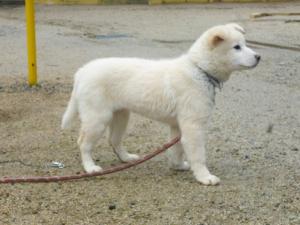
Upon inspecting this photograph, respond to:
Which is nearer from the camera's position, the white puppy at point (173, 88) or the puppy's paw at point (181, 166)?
the white puppy at point (173, 88)

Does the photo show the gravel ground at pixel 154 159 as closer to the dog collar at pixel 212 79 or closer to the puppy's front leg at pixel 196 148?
the puppy's front leg at pixel 196 148

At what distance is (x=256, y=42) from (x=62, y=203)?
10.3 m

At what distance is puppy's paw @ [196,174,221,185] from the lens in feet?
18.1

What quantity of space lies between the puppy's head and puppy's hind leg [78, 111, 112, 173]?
96 cm

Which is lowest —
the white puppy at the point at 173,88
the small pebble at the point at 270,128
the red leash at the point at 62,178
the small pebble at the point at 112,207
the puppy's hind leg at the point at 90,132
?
the small pebble at the point at 270,128

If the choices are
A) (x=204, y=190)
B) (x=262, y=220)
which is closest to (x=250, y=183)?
(x=204, y=190)

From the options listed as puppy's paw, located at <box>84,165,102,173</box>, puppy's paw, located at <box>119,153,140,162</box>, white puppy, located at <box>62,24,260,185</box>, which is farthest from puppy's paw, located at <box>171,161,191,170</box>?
puppy's paw, located at <box>84,165,102,173</box>

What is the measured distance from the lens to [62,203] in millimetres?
5102

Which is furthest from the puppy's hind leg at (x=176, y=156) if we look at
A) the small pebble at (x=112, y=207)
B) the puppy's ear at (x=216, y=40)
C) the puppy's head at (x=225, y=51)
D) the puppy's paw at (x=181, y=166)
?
the small pebble at (x=112, y=207)

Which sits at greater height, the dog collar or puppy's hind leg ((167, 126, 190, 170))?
the dog collar

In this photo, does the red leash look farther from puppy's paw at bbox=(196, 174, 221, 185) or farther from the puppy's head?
the puppy's head

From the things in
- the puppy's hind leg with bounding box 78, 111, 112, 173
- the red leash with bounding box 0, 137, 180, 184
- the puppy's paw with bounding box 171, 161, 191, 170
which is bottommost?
the puppy's paw with bounding box 171, 161, 191, 170

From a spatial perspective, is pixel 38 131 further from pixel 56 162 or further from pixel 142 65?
pixel 142 65

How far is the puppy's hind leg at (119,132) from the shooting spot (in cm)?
618
